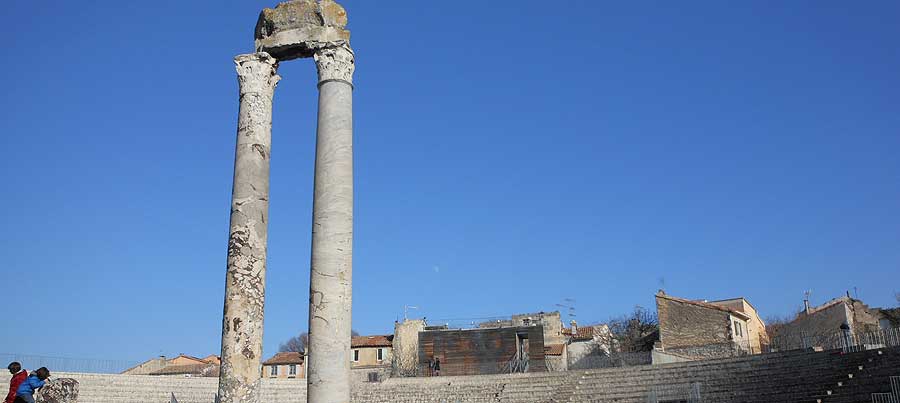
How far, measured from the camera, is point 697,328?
1565 inches

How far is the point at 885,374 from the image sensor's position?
76.5 feet

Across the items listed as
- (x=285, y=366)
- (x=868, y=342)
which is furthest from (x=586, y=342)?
(x=868, y=342)

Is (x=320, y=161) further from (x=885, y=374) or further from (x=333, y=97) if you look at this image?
(x=885, y=374)

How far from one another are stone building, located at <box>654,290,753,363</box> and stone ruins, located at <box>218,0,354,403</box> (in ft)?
90.1

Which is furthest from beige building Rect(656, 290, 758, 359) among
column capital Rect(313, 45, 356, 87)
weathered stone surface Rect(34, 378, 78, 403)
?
weathered stone surface Rect(34, 378, 78, 403)

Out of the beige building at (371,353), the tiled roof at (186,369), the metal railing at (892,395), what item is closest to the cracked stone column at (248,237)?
the metal railing at (892,395)

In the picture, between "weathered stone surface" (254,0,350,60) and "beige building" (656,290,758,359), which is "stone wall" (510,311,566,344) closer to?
"beige building" (656,290,758,359)

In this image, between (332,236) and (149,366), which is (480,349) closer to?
(149,366)

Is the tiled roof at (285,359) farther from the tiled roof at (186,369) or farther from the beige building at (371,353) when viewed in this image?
the tiled roof at (186,369)

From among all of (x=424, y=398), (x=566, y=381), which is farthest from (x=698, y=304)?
(x=424, y=398)

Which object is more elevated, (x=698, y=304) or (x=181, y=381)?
(x=698, y=304)

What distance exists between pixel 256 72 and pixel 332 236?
3.57 m

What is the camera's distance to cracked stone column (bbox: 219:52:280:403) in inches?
515

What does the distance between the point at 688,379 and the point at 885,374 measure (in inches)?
282
